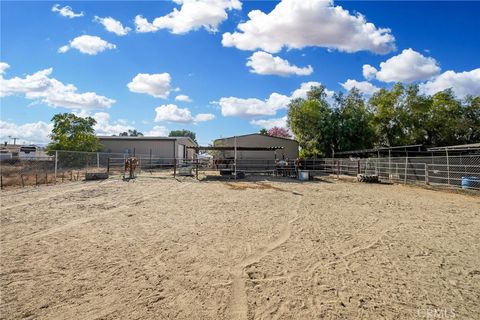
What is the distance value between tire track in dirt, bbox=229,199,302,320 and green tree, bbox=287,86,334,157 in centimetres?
2904

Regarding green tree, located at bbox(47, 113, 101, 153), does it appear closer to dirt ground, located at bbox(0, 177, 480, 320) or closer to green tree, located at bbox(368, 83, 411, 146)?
dirt ground, located at bbox(0, 177, 480, 320)

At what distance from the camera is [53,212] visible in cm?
859

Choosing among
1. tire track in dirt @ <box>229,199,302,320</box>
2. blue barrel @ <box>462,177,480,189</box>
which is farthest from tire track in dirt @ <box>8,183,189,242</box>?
blue barrel @ <box>462,177,480,189</box>

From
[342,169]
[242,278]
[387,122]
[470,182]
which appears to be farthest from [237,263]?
[387,122]

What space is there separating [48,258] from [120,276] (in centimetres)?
157

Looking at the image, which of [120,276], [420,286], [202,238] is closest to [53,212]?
[202,238]

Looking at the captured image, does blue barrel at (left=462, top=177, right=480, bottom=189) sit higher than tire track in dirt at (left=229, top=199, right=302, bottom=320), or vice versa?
blue barrel at (left=462, top=177, right=480, bottom=189)

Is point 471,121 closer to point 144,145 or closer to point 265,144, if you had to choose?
point 265,144

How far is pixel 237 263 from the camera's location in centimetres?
481

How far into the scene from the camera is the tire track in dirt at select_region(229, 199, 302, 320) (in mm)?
3373

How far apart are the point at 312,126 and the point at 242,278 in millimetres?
33085

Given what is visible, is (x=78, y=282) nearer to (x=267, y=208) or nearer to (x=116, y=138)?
(x=267, y=208)

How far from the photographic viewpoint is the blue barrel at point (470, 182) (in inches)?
544

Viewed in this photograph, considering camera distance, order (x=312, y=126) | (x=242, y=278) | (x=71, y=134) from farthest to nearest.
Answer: (x=312, y=126)
(x=71, y=134)
(x=242, y=278)
